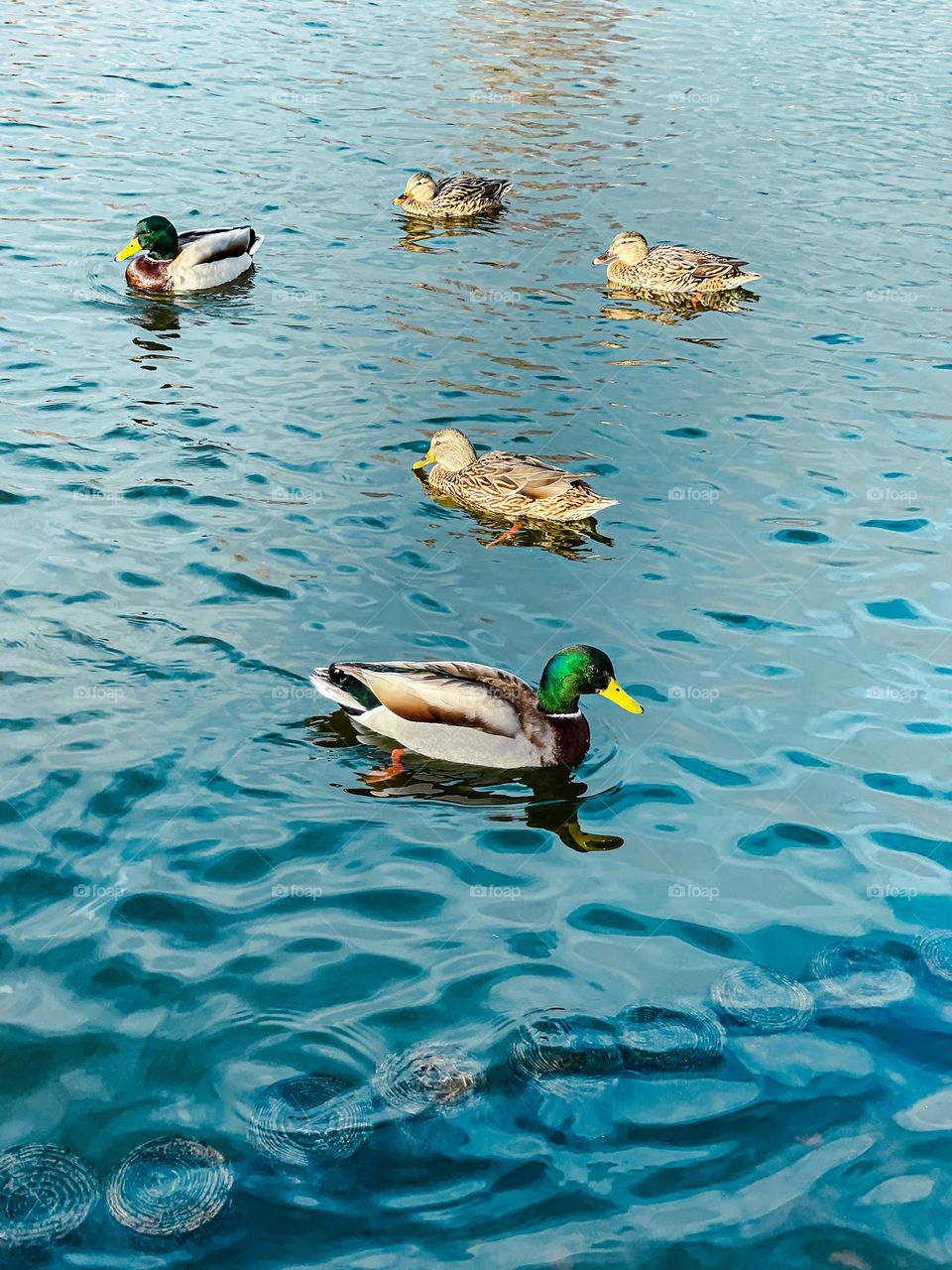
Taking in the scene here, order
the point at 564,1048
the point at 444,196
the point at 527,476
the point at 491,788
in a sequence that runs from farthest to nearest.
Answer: the point at 444,196 < the point at 527,476 < the point at 491,788 < the point at 564,1048

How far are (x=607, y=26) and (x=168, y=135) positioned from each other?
572 inches

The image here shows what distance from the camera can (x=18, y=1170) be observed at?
4.62 metres

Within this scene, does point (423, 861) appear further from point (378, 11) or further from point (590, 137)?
point (378, 11)

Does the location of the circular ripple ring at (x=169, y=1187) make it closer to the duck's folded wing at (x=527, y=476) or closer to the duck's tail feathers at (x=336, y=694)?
the duck's tail feathers at (x=336, y=694)

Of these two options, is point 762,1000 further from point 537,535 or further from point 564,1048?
point 537,535

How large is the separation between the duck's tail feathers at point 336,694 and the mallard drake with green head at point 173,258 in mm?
7672

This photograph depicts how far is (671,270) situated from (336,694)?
8813 mm

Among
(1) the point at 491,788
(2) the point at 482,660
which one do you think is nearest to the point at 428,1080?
(1) the point at 491,788

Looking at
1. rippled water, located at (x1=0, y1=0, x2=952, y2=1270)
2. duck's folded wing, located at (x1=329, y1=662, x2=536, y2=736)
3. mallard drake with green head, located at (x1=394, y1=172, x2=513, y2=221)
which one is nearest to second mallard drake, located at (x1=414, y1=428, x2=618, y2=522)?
rippled water, located at (x1=0, y1=0, x2=952, y2=1270)

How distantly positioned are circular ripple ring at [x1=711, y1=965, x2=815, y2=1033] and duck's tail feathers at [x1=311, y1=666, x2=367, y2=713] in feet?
7.99

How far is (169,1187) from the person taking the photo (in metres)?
4.60

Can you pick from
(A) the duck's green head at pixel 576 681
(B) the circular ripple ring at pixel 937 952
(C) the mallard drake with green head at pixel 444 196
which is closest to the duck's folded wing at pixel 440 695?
(A) the duck's green head at pixel 576 681

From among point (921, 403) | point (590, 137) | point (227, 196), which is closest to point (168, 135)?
point (227, 196)

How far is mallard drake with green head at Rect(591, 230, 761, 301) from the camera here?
1425 cm
